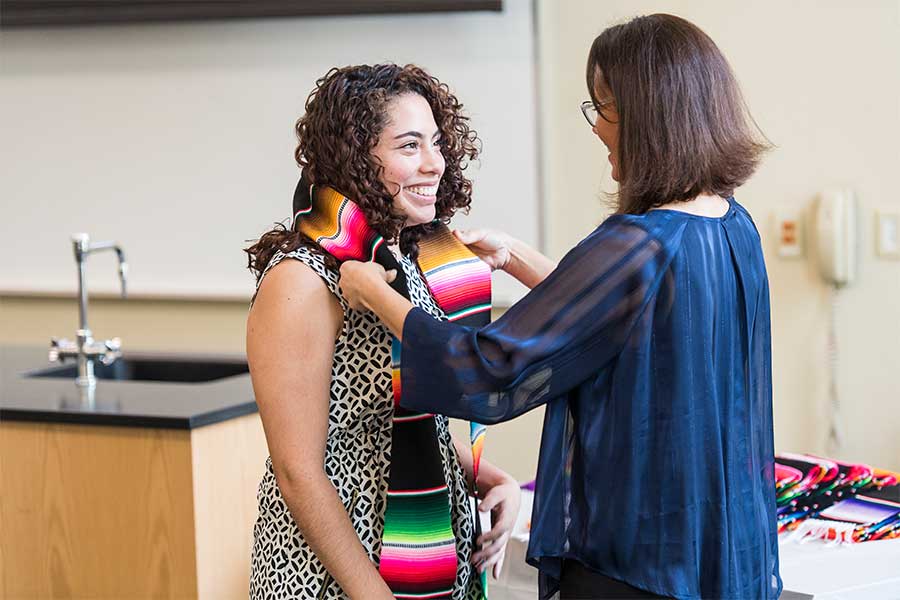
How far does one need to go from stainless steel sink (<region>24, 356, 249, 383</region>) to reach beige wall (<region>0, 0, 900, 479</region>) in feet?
3.82

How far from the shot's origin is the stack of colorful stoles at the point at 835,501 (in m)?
1.77

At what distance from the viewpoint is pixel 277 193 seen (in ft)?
11.7

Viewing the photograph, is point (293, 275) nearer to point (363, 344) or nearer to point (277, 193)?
point (363, 344)

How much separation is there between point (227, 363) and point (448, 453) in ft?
4.80

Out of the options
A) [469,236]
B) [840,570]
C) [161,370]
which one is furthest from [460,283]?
[161,370]

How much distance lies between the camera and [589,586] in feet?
4.25

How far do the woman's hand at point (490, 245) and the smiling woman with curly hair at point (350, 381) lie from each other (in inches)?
5.4

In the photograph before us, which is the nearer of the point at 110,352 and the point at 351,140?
the point at 351,140

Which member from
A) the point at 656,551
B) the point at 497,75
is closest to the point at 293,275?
the point at 656,551

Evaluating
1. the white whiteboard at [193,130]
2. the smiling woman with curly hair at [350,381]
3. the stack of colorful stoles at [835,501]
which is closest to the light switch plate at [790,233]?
the white whiteboard at [193,130]

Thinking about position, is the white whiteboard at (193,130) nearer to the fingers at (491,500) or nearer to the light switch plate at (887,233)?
the light switch plate at (887,233)

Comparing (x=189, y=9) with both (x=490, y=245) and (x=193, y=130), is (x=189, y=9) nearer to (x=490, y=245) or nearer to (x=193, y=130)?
(x=193, y=130)

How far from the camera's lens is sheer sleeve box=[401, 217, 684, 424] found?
1214 mm

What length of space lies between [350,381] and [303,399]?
82 millimetres
